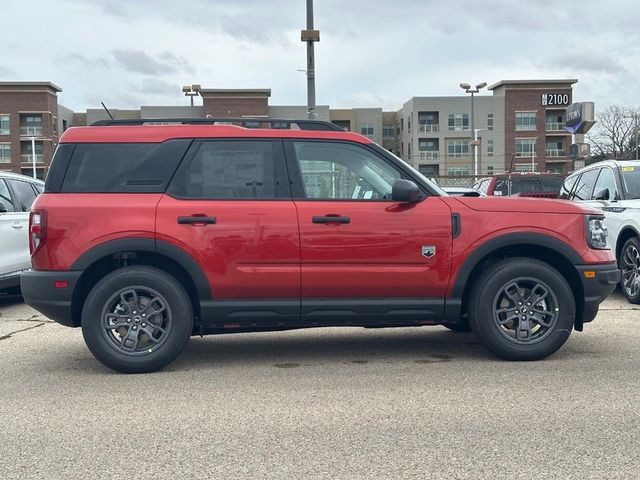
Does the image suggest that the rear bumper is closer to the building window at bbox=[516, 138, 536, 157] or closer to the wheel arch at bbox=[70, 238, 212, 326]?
the wheel arch at bbox=[70, 238, 212, 326]

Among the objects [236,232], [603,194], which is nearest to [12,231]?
[236,232]

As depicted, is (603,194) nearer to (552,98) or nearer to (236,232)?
(236,232)

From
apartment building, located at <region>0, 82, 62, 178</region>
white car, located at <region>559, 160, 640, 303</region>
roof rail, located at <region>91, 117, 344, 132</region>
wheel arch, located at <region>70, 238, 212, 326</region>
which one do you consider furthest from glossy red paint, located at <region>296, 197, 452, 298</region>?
apartment building, located at <region>0, 82, 62, 178</region>

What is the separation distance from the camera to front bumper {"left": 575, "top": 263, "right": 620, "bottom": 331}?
553 cm

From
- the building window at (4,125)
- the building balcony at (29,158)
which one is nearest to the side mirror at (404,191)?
the building balcony at (29,158)

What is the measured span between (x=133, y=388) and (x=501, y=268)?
10.3 feet

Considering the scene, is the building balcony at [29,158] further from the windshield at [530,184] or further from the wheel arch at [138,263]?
the wheel arch at [138,263]

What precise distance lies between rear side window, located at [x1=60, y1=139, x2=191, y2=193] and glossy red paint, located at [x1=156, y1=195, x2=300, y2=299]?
0.84ft

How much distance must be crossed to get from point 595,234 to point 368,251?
6.58ft

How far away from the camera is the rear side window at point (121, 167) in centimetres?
538

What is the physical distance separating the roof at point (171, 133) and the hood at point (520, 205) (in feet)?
3.50

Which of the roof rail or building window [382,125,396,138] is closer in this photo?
the roof rail

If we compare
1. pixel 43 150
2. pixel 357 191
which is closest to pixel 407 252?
pixel 357 191

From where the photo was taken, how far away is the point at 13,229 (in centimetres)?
907
